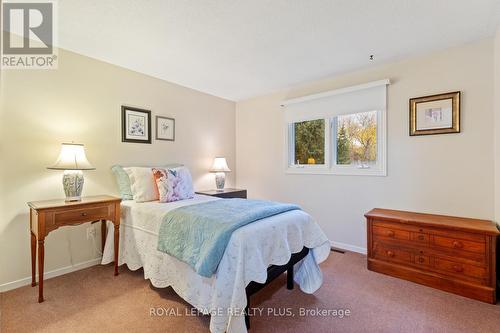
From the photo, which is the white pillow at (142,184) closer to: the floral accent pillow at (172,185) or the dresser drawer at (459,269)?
the floral accent pillow at (172,185)

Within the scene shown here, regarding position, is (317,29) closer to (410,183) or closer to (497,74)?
(497,74)

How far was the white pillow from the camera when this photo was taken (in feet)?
8.39

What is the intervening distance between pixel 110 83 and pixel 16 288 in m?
2.17

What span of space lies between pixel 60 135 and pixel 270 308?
254 cm

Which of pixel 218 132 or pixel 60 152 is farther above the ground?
pixel 218 132

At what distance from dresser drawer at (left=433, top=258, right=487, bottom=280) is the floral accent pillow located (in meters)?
2.55

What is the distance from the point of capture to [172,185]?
8.54 ft

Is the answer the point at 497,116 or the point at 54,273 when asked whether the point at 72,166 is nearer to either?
the point at 54,273

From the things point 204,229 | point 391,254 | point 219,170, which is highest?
point 219,170

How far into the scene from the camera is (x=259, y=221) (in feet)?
5.84

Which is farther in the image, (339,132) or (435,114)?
(339,132)

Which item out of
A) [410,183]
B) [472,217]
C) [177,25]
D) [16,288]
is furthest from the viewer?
[410,183]

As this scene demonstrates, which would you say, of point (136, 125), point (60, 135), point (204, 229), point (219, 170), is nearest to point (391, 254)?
point (204, 229)

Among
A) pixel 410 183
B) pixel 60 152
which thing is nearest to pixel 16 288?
pixel 60 152
